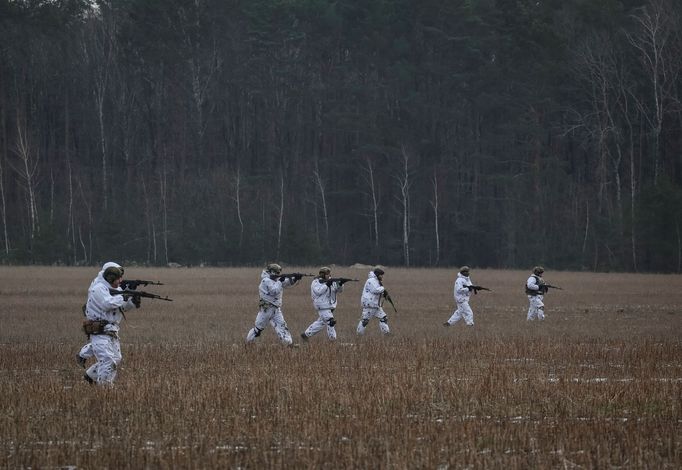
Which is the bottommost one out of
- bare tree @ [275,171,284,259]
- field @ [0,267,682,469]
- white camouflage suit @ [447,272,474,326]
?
field @ [0,267,682,469]

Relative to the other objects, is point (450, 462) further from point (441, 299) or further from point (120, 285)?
point (441, 299)

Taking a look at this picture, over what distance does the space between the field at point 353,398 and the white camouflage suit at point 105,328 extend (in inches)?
15.6

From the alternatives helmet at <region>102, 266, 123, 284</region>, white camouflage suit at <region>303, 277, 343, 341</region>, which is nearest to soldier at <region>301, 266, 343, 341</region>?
white camouflage suit at <region>303, 277, 343, 341</region>

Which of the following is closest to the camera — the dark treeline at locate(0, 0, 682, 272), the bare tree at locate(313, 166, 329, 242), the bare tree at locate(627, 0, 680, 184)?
the bare tree at locate(627, 0, 680, 184)

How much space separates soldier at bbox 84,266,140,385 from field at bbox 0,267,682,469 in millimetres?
393

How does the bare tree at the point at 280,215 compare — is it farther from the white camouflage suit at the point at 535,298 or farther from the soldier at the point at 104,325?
the soldier at the point at 104,325

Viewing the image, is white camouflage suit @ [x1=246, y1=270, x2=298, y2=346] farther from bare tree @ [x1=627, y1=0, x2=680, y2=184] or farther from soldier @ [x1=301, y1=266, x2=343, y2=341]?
bare tree @ [x1=627, y1=0, x2=680, y2=184]

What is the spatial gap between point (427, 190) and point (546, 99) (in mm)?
10804

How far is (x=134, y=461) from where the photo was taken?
10.7m

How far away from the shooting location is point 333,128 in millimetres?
79750

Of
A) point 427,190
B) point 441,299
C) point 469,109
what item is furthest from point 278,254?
point 441,299

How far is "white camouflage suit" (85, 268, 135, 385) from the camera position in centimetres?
1577

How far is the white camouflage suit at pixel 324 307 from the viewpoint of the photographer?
23906 millimetres

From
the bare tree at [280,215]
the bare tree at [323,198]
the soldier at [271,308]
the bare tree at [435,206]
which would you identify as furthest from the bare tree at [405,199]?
the soldier at [271,308]
